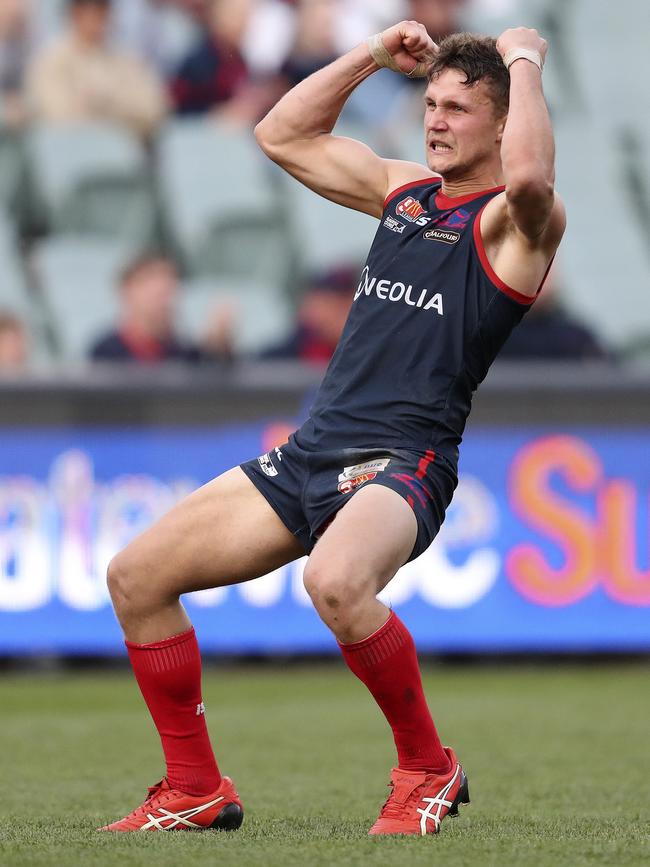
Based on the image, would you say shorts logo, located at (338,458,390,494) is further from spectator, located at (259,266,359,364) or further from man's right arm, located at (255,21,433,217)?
spectator, located at (259,266,359,364)

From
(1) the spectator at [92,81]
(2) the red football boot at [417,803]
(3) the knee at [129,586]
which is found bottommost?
(2) the red football boot at [417,803]

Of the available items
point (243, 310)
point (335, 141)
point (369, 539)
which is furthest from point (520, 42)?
point (243, 310)

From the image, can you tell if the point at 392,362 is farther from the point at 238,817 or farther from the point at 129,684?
the point at 129,684

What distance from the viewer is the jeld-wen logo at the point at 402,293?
159 inches

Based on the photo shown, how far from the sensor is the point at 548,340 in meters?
9.08

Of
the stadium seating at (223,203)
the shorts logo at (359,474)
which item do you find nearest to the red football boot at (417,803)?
the shorts logo at (359,474)

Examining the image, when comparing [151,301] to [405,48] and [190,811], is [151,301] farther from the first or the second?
[190,811]

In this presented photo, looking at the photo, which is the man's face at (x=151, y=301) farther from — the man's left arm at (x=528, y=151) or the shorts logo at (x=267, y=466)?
the man's left arm at (x=528, y=151)

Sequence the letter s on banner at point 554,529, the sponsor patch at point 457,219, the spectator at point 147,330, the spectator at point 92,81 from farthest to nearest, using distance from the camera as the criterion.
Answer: the spectator at point 92,81, the spectator at point 147,330, the letter s on banner at point 554,529, the sponsor patch at point 457,219

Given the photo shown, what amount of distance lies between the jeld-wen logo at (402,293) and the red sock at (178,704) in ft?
3.38

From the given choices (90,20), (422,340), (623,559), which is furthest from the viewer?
(90,20)

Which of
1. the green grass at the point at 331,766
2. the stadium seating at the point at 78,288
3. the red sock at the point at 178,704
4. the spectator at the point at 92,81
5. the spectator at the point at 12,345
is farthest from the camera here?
the spectator at the point at 92,81

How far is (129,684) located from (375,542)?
4.71 m

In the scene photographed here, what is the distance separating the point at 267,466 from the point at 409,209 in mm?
776
